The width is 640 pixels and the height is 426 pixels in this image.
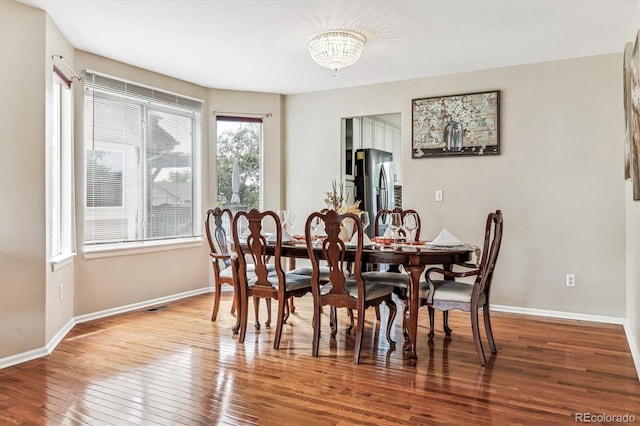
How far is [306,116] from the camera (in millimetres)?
5766

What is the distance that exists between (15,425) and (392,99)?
4432mm

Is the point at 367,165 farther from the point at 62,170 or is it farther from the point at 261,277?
the point at 62,170

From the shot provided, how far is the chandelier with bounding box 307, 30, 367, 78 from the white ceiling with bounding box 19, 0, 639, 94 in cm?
6

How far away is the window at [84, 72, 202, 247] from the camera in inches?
171

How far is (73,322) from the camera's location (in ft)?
13.2

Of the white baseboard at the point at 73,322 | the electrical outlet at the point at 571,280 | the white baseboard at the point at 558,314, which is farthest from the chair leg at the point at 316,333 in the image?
the electrical outlet at the point at 571,280

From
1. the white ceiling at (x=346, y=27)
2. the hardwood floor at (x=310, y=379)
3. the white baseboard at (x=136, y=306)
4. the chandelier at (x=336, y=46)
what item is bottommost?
the hardwood floor at (x=310, y=379)

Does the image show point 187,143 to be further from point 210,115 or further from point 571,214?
point 571,214

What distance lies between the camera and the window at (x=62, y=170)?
377 cm

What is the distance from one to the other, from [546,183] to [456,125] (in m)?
1.06

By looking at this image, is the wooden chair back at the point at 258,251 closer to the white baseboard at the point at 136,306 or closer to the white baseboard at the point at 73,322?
the white baseboard at the point at 73,322

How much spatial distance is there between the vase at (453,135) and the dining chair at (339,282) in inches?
83.0

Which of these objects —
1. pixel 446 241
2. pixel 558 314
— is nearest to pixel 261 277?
pixel 446 241

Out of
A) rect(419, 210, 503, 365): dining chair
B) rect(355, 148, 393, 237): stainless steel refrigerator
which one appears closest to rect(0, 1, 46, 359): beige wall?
rect(419, 210, 503, 365): dining chair
